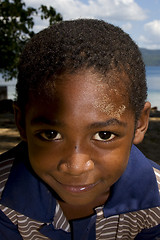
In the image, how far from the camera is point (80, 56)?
1154mm

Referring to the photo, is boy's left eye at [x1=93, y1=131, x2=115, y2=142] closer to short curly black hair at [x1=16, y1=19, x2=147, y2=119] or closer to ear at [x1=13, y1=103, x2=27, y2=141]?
short curly black hair at [x1=16, y1=19, x2=147, y2=119]

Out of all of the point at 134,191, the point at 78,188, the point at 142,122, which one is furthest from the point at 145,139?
the point at 78,188

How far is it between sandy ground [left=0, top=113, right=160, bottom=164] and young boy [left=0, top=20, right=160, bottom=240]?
1795 millimetres

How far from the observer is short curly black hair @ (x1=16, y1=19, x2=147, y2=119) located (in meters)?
1.16

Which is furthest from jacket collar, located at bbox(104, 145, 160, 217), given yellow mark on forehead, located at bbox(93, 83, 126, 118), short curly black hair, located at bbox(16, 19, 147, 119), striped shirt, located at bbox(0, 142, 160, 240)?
yellow mark on forehead, located at bbox(93, 83, 126, 118)

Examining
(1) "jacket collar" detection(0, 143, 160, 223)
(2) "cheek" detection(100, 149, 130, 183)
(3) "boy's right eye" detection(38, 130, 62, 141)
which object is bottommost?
(1) "jacket collar" detection(0, 143, 160, 223)

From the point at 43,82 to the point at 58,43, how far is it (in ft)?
0.52

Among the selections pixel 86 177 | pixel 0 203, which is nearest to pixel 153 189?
pixel 86 177

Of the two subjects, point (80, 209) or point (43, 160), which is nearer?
point (43, 160)

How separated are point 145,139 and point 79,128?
3.17 meters

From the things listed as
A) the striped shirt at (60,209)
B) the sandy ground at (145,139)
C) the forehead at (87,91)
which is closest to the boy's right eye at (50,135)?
the forehead at (87,91)

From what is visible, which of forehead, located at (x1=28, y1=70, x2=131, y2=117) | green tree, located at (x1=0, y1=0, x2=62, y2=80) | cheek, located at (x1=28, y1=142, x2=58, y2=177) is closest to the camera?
forehead, located at (x1=28, y1=70, x2=131, y2=117)

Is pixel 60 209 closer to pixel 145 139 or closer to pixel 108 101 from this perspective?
pixel 108 101

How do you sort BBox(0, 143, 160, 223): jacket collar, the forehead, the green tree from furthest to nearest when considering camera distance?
the green tree, BBox(0, 143, 160, 223): jacket collar, the forehead
